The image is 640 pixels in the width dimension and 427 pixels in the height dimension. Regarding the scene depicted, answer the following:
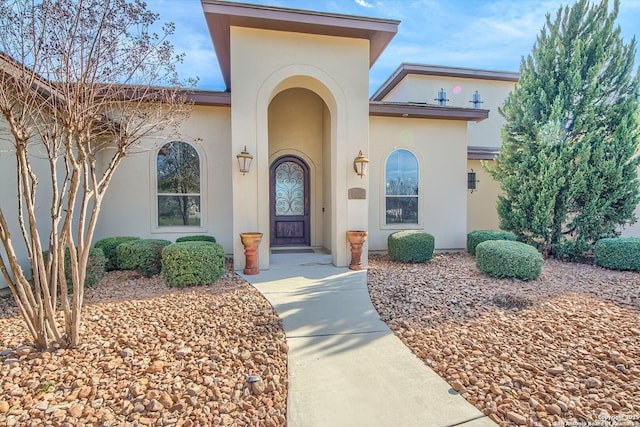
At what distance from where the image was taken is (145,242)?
623 centimetres

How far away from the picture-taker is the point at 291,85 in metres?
7.19

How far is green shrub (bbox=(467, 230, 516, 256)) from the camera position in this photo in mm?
7789

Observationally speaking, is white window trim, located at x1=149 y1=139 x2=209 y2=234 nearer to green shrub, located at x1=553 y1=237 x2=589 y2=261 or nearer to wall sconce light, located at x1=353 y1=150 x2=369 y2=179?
wall sconce light, located at x1=353 y1=150 x2=369 y2=179

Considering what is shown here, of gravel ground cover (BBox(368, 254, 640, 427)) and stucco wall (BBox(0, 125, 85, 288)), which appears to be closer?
gravel ground cover (BBox(368, 254, 640, 427))

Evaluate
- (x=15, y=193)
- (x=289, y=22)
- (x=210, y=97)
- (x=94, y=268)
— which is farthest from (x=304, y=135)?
(x=15, y=193)

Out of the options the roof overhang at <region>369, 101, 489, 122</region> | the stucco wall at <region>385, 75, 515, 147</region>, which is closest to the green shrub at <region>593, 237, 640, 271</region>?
the roof overhang at <region>369, 101, 489, 122</region>

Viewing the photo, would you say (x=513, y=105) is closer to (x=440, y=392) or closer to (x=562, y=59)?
(x=562, y=59)

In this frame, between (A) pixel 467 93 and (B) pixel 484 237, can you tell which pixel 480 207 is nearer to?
(B) pixel 484 237

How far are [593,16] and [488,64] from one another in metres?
6.04

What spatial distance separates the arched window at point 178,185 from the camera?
7652 millimetres

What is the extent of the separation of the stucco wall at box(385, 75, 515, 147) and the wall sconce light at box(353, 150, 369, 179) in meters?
7.11

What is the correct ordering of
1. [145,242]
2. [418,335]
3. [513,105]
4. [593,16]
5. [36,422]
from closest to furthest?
[36,422]
[418,335]
[145,242]
[593,16]
[513,105]

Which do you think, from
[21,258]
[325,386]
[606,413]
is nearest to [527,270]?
[606,413]

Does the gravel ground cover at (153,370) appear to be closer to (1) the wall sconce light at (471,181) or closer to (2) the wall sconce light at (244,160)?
→ (2) the wall sconce light at (244,160)
